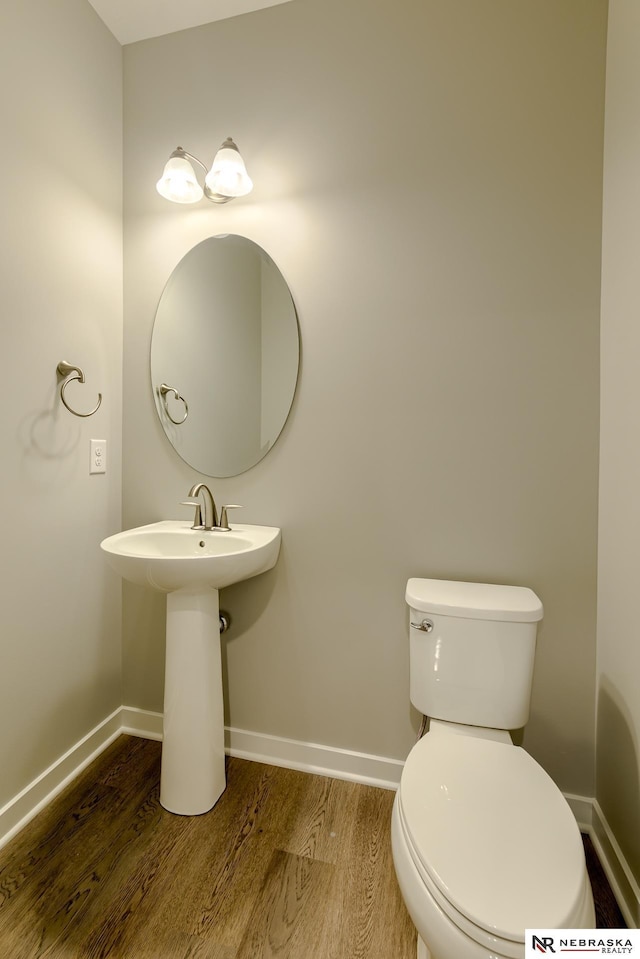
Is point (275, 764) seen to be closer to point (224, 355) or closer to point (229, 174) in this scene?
point (224, 355)

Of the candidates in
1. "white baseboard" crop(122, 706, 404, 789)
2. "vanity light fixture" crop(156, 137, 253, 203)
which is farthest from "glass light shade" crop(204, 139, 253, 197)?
"white baseboard" crop(122, 706, 404, 789)

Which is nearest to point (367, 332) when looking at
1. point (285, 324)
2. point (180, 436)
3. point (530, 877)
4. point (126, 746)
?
point (285, 324)

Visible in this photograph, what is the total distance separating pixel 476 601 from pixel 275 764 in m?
1.01

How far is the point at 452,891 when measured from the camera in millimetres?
775

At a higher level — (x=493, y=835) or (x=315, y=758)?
(x=493, y=835)

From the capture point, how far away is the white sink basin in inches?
50.3

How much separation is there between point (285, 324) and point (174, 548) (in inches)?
34.4

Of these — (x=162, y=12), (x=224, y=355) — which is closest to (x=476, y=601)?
(x=224, y=355)

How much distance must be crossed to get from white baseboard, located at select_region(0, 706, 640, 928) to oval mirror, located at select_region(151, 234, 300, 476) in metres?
1.03

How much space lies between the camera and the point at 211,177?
1.49 m

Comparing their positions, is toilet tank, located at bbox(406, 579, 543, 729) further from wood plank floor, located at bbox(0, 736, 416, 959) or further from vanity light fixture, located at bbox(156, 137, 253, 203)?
vanity light fixture, located at bbox(156, 137, 253, 203)

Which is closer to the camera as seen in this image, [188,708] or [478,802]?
[478,802]

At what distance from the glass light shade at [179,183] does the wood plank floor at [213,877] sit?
201 cm

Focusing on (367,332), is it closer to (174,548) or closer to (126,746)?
(174,548)
